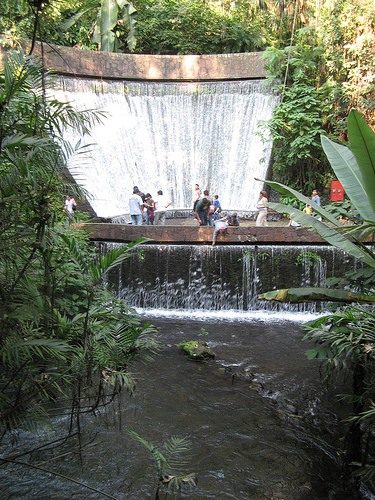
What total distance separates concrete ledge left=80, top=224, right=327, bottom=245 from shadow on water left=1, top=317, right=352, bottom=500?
3420mm

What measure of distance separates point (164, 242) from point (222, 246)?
1338mm

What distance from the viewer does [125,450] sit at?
4.10 metres

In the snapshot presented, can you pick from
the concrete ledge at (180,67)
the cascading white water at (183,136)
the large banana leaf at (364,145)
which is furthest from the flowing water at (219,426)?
the concrete ledge at (180,67)

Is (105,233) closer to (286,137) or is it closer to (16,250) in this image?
(16,250)

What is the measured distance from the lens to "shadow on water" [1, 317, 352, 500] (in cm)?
363

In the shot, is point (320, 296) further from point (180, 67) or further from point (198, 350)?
point (180, 67)

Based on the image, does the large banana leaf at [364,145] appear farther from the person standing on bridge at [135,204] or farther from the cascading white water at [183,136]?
the cascading white water at [183,136]

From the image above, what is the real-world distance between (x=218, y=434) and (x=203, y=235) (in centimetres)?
574

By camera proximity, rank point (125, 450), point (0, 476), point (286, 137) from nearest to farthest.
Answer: point (0, 476)
point (125, 450)
point (286, 137)

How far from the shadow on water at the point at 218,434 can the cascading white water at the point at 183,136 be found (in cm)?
971

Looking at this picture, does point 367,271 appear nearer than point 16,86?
No

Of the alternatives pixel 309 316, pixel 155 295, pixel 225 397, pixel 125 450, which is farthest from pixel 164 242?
pixel 125 450

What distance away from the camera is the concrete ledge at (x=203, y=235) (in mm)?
9609

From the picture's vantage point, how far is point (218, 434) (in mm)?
4508
